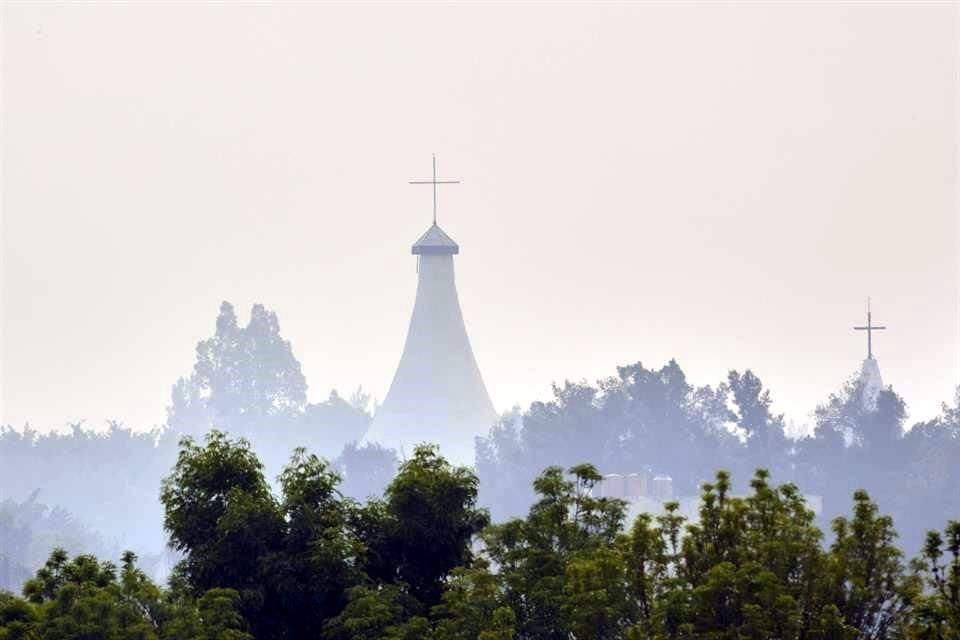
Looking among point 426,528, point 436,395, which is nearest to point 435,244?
point 436,395

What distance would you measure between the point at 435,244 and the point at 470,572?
122590 mm

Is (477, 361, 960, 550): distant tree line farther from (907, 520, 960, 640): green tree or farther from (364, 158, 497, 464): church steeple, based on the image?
(907, 520, 960, 640): green tree

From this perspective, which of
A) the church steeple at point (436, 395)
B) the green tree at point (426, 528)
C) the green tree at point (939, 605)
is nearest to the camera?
the green tree at point (939, 605)

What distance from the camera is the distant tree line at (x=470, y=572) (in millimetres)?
37500

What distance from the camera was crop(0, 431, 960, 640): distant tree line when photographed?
3750 centimetres

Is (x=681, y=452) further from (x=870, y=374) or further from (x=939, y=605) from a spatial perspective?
(x=939, y=605)

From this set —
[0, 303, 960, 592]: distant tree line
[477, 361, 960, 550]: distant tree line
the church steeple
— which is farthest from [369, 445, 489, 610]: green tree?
the church steeple

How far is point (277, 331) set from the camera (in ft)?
599

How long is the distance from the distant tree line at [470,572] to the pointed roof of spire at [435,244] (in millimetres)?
117360

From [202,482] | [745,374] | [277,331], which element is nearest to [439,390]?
[745,374]

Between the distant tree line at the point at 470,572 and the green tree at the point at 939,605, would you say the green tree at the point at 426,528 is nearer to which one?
the distant tree line at the point at 470,572

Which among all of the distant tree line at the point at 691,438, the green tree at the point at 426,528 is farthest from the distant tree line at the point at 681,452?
the green tree at the point at 426,528

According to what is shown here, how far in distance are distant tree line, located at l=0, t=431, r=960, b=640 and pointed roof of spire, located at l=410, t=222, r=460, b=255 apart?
117360 mm

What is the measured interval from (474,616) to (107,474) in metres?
129
